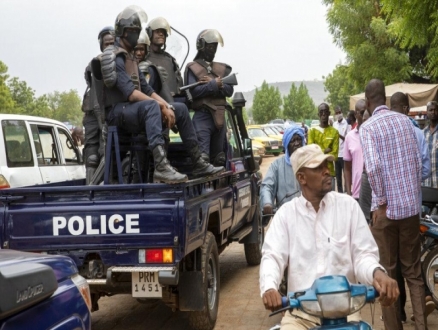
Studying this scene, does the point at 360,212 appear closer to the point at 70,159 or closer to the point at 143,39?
the point at 143,39

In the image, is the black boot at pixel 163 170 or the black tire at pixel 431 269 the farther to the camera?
the black tire at pixel 431 269

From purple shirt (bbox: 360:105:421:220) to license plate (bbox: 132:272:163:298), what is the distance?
1804mm

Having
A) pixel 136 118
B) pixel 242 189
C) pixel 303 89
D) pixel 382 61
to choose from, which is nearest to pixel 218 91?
pixel 242 189

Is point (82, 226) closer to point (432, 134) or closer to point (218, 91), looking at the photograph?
point (218, 91)

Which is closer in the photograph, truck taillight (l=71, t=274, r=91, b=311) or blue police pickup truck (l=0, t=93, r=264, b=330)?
truck taillight (l=71, t=274, r=91, b=311)

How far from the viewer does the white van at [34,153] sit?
9.62 metres

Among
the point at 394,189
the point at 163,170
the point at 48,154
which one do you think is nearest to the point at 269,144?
the point at 48,154

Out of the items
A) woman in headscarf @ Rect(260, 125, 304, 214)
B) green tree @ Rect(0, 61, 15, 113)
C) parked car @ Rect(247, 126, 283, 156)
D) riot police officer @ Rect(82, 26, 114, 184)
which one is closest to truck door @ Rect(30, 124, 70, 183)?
riot police officer @ Rect(82, 26, 114, 184)

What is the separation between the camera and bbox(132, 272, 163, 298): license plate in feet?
19.6

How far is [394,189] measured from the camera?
563 cm

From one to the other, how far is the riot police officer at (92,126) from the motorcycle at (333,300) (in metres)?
5.02

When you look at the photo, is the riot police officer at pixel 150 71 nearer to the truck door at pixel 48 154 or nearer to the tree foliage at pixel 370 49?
the truck door at pixel 48 154

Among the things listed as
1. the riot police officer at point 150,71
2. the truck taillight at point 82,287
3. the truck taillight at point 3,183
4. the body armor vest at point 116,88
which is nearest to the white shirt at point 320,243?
the truck taillight at point 82,287

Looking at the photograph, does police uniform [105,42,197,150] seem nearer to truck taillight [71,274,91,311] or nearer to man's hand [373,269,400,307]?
truck taillight [71,274,91,311]
